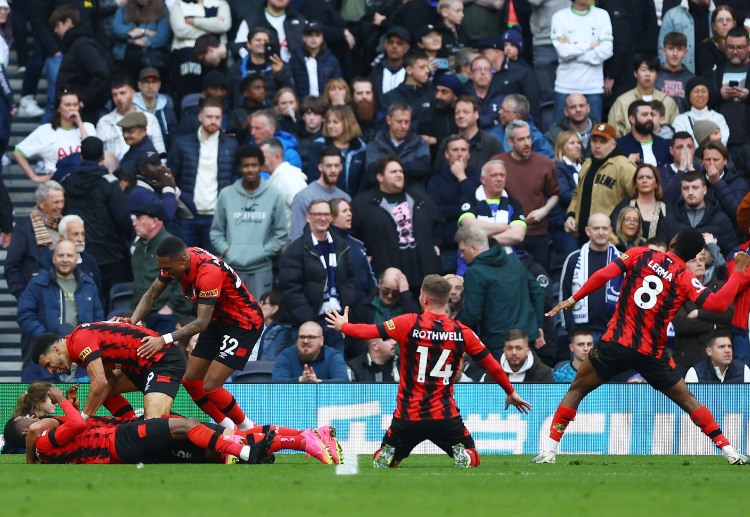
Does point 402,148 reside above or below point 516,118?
below

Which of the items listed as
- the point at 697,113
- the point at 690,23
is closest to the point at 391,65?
the point at 697,113

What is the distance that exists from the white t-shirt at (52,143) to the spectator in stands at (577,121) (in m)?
6.03

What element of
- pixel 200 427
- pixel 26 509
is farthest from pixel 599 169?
pixel 26 509

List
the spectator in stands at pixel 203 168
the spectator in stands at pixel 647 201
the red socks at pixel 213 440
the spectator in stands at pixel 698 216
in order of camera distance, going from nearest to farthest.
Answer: the red socks at pixel 213 440 → the spectator in stands at pixel 647 201 → the spectator in stands at pixel 698 216 → the spectator in stands at pixel 203 168

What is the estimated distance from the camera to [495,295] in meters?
17.1

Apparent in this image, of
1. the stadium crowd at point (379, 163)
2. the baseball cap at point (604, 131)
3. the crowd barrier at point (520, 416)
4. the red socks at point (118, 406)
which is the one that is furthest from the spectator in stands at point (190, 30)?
the red socks at point (118, 406)

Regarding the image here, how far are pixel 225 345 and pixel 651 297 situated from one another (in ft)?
12.7

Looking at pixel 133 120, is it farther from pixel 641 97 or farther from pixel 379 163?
pixel 641 97

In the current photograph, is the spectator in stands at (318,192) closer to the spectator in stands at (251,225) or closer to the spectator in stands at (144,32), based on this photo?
the spectator in stands at (251,225)

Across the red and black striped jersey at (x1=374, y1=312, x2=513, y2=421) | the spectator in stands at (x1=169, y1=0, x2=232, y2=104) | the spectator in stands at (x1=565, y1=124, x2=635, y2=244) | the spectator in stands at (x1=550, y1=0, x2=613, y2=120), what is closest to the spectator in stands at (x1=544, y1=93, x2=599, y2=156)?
the spectator in stands at (x1=550, y1=0, x2=613, y2=120)

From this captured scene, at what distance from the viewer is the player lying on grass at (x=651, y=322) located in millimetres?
13367

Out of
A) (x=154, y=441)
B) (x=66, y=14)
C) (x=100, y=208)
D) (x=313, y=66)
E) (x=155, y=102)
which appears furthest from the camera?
(x=66, y=14)

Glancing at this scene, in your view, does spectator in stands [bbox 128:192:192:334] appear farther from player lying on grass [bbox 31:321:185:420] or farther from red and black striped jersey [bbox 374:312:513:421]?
red and black striped jersey [bbox 374:312:513:421]

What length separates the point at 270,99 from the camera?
2075 centimetres
